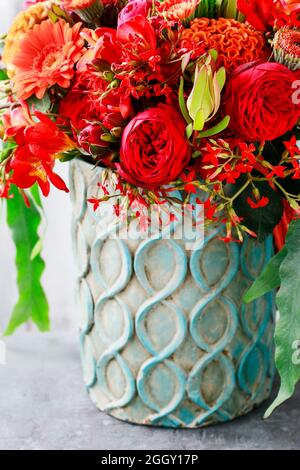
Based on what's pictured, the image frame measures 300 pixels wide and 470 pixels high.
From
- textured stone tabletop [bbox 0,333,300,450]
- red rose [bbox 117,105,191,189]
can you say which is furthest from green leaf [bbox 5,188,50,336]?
red rose [bbox 117,105,191,189]

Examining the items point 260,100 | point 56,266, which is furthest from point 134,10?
point 56,266

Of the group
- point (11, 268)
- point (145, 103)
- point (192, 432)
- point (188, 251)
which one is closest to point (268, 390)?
point (192, 432)

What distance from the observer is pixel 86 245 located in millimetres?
766

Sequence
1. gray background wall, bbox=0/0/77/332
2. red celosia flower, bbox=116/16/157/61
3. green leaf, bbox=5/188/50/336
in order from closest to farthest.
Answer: red celosia flower, bbox=116/16/157/61, green leaf, bbox=5/188/50/336, gray background wall, bbox=0/0/77/332

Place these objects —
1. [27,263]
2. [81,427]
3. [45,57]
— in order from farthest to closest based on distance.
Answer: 1. [27,263]
2. [81,427]
3. [45,57]

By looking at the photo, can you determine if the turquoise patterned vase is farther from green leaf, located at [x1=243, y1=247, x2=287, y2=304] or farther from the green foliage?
the green foliage

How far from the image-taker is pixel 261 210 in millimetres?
682

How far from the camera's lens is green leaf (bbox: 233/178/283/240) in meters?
0.68

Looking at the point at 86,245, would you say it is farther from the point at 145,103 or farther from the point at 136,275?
the point at 145,103

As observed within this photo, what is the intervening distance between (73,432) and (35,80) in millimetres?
386

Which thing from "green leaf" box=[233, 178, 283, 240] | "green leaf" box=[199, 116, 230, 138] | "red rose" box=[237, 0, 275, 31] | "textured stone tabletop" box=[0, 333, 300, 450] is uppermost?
"red rose" box=[237, 0, 275, 31]

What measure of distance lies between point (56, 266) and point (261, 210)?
0.63 metres

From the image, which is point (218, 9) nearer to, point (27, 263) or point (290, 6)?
point (290, 6)

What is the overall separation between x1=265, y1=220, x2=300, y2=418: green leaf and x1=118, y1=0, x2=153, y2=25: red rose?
0.27m
